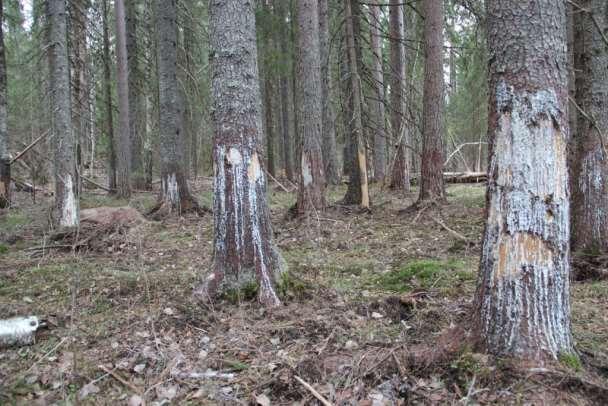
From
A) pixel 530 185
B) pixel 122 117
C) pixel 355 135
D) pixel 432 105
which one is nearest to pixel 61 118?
pixel 122 117

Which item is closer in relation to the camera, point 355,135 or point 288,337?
point 288,337

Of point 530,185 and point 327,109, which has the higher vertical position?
point 327,109

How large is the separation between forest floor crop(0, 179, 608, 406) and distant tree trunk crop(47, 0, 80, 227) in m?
1.76

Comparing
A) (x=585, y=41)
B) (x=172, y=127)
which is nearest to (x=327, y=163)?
(x=172, y=127)

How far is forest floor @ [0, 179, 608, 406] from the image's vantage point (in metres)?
2.70

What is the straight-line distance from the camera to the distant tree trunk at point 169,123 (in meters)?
10.1

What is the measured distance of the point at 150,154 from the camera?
17031 millimetres

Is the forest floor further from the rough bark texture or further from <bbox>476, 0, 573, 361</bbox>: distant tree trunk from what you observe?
the rough bark texture

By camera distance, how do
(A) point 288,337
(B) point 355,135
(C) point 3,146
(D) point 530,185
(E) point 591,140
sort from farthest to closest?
(C) point 3,146, (B) point 355,135, (E) point 591,140, (A) point 288,337, (D) point 530,185

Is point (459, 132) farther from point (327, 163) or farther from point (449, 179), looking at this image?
point (327, 163)

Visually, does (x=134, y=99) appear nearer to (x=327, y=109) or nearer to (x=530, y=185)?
(x=327, y=109)

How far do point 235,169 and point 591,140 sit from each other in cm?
408

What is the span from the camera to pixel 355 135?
9.32 metres

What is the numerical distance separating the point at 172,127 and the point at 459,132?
22923 millimetres
